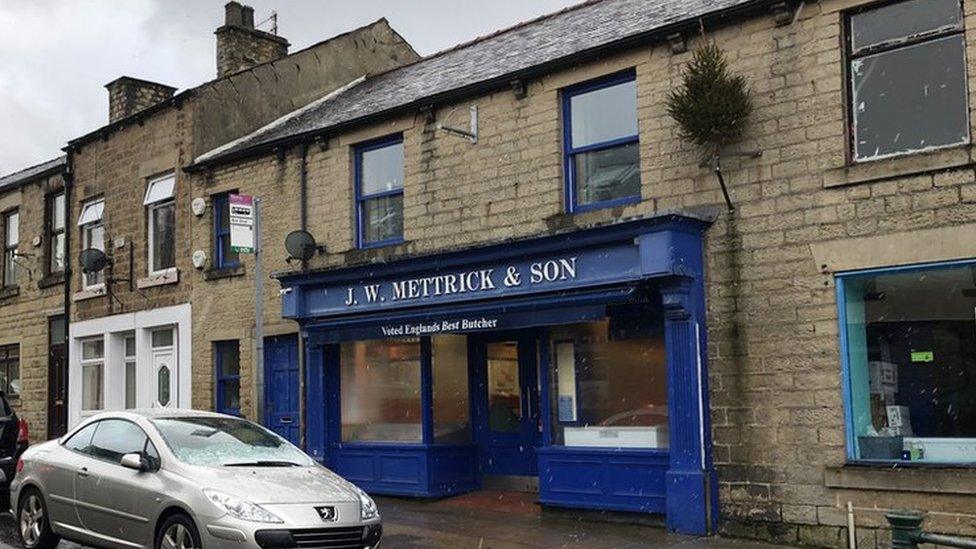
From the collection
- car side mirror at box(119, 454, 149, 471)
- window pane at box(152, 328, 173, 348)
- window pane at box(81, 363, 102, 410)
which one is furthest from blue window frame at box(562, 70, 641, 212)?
window pane at box(81, 363, 102, 410)

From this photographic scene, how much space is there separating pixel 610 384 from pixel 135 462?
552cm

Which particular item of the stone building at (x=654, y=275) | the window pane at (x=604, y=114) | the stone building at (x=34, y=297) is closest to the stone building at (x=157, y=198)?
the stone building at (x=34, y=297)

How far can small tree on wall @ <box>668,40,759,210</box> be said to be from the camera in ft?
33.9

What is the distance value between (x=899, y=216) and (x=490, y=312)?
15.6 feet

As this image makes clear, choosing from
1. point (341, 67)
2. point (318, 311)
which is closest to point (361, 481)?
point (318, 311)

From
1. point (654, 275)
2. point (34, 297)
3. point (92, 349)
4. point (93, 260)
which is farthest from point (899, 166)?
point (34, 297)

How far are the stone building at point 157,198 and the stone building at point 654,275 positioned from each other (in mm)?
2857

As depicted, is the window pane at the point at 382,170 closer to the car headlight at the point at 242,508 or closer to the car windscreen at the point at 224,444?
the car windscreen at the point at 224,444

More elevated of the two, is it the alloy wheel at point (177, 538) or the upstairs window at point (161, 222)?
the upstairs window at point (161, 222)

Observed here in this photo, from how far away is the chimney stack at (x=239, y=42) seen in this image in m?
19.8

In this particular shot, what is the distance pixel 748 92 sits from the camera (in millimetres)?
10562

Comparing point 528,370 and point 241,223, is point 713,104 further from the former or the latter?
point 241,223

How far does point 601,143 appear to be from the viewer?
39.4 feet

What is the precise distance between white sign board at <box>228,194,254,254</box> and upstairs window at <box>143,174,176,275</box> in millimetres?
6381
